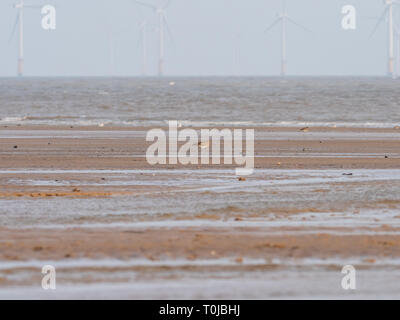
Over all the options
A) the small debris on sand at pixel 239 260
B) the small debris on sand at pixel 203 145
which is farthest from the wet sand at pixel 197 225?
the small debris on sand at pixel 203 145

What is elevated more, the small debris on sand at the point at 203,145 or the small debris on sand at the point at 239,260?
the small debris on sand at the point at 203,145

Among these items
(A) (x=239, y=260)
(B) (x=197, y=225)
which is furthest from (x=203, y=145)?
(A) (x=239, y=260)

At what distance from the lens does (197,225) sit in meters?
13.9

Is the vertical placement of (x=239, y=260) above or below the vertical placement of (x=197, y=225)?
below

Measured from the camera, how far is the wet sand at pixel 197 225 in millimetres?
10172

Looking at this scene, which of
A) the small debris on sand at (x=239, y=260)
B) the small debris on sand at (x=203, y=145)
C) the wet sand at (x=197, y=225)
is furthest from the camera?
the small debris on sand at (x=203, y=145)

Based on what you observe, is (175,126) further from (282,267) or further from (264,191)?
(282,267)

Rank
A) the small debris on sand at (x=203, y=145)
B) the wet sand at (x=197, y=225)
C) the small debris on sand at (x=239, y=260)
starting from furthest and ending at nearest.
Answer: the small debris on sand at (x=203, y=145) → the small debris on sand at (x=239, y=260) → the wet sand at (x=197, y=225)

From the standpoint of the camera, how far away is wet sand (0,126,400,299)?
10172 mm

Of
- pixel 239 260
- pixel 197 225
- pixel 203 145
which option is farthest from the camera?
pixel 203 145

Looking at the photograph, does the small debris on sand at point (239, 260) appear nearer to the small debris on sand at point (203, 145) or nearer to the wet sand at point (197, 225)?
the wet sand at point (197, 225)

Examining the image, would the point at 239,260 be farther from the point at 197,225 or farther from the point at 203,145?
the point at 203,145

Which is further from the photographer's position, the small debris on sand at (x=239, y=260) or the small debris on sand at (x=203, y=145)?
the small debris on sand at (x=203, y=145)

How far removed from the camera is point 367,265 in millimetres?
11086
